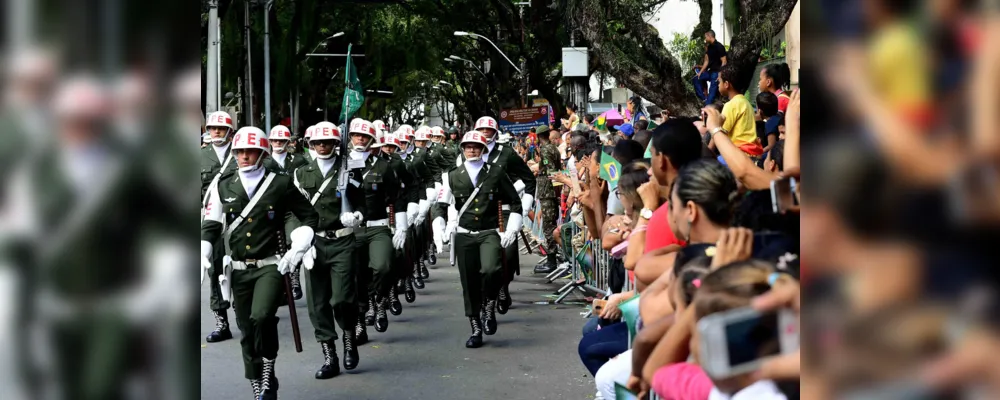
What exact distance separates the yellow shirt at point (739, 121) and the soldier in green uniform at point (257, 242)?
9.73 feet

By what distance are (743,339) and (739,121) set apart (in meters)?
5.68

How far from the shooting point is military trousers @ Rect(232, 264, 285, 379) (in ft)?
24.9

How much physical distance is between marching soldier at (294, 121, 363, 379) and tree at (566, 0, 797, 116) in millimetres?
3458

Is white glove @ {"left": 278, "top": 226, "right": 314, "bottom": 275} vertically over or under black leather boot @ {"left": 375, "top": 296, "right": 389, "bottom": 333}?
over

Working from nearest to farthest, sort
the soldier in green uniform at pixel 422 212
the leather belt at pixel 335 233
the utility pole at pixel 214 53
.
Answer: the utility pole at pixel 214 53, the leather belt at pixel 335 233, the soldier in green uniform at pixel 422 212

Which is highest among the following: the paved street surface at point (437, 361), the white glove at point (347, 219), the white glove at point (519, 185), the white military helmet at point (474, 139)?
the white military helmet at point (474, 139)

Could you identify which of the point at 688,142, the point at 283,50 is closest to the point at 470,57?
the point at 688,142

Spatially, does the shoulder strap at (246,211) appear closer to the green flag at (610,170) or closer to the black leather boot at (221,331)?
the green flag at (610,170)

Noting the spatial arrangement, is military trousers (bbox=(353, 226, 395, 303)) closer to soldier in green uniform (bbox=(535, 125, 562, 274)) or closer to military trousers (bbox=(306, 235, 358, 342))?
military trousers (bbox=(306, 235, 358, 342))

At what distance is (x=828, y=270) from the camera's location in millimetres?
908

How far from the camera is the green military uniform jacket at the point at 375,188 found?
35.3 ft

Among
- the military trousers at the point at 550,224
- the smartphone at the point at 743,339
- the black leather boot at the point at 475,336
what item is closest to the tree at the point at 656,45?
the black leather boot at the point at 475,336

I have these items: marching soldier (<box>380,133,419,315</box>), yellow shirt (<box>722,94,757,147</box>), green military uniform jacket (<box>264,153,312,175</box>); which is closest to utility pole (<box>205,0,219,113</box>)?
yellow shirt (<box>722,94,757,147</box>)

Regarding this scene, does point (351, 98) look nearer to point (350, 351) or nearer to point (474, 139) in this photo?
point (474, 139)
